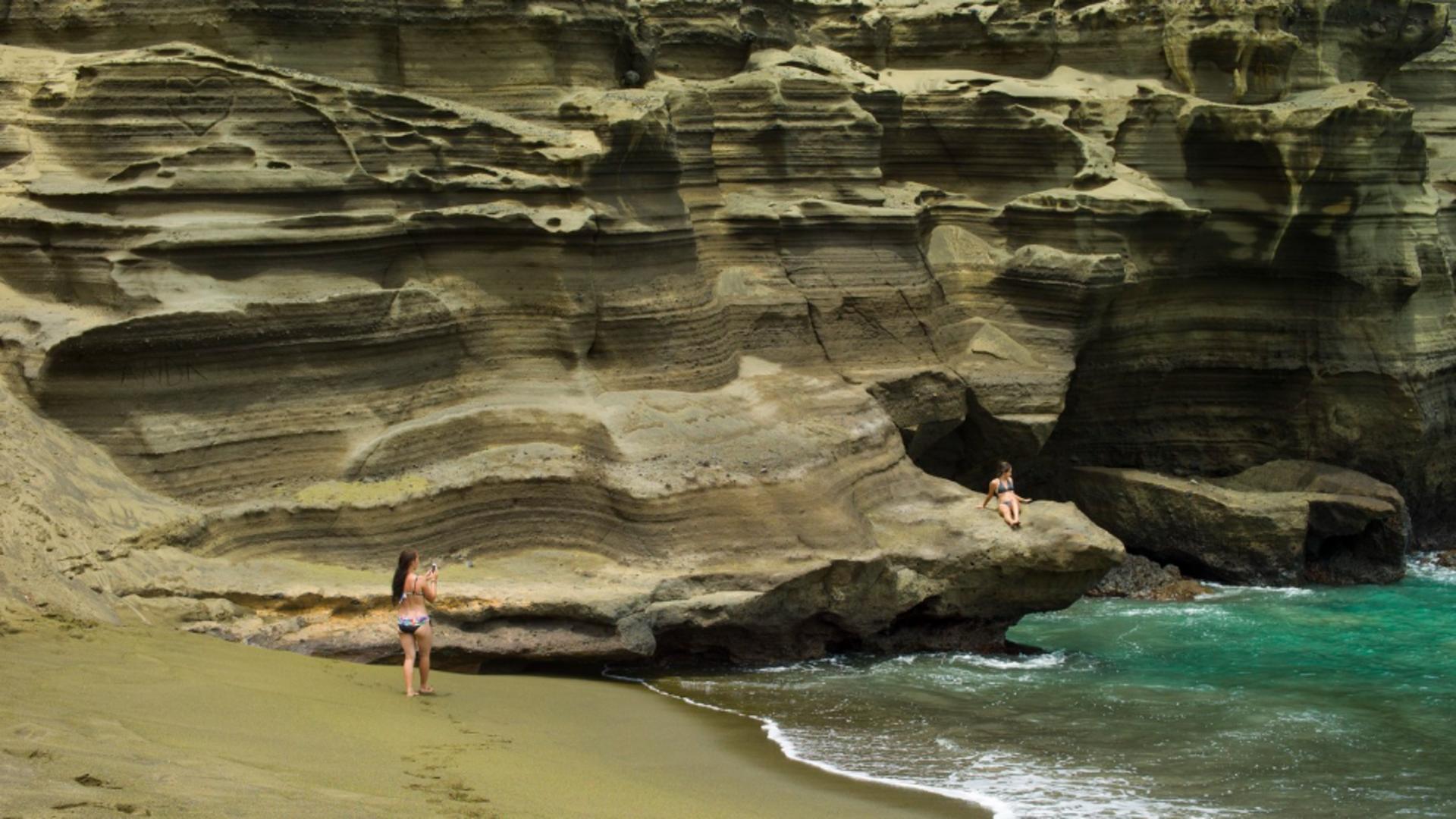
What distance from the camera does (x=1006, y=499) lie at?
1459cm

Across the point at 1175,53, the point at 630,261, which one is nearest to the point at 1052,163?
the point at 1175,53

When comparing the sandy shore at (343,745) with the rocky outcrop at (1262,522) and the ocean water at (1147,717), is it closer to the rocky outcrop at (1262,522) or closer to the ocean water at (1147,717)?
the ocean water at (1147,717)

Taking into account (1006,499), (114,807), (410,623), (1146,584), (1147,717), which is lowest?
(114,807)

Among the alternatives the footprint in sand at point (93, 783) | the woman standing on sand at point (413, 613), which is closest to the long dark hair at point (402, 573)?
the woman standing on sand at point (413, 613)

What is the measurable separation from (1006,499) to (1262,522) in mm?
5844

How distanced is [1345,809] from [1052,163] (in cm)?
1028

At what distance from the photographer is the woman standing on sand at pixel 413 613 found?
33.6 ft

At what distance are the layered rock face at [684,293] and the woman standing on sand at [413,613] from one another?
2.87ft

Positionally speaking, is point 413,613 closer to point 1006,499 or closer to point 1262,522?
point 1006,499

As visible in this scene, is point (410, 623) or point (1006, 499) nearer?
point (410, 623)

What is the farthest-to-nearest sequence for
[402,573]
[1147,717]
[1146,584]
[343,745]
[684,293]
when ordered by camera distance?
[1146,584] < [684,293] < [1147,717] < [402,573] < [343,745]

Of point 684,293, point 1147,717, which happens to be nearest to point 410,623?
point 1147,717

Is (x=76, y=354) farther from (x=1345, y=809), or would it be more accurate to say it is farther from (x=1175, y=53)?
(x=1175, y=53)

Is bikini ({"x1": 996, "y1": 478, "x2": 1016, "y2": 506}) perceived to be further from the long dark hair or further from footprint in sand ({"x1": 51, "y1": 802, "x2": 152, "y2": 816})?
footprint in sand ({"x1": 51, "y1": 802, "x2": 152, "y2": 816})
